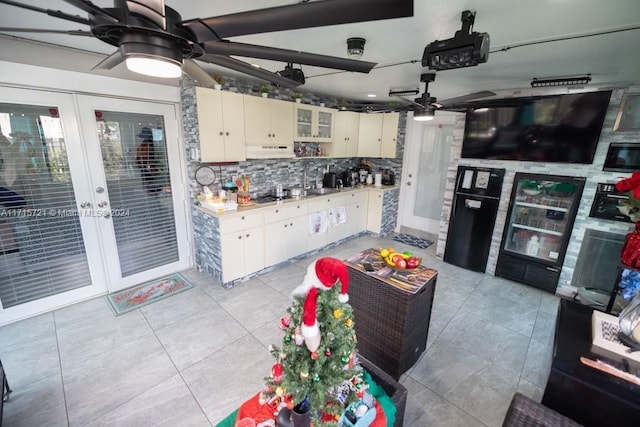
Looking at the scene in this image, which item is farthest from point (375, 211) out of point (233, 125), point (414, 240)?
point (233, 125)

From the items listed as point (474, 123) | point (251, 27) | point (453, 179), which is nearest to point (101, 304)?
point (251, 27)

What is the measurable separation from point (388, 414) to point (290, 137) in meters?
3.18

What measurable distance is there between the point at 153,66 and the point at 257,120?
91.4 inches

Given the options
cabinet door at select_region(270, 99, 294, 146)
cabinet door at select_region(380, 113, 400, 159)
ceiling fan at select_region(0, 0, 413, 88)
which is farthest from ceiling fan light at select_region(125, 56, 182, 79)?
cabinet door at select_region(380, 113, 400, 159)

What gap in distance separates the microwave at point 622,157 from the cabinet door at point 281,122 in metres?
3.48

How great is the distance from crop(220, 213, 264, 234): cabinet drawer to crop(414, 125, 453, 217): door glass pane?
318 cm

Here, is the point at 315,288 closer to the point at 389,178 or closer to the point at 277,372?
the point at 277,372

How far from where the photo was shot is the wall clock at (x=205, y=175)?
10.4 feet

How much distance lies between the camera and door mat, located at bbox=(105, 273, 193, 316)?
2721 mm

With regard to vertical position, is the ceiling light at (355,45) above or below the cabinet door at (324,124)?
above

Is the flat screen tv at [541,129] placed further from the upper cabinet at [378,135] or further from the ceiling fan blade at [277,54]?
the ceiling fan blade at [277,54]

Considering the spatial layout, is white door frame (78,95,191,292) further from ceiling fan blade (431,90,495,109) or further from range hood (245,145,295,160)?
ceiling fan blade (431,90,495,109)

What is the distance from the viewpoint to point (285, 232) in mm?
3561

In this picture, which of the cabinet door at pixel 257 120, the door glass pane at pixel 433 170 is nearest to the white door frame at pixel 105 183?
the cabinet door at pixel 257 120
